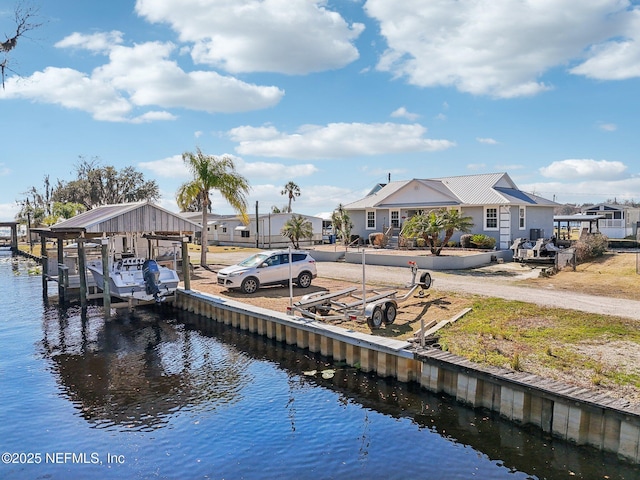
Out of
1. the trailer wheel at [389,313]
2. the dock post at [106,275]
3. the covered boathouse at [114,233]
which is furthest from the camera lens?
the covered boathouse at [114,233]

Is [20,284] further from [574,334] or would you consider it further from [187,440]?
[574,334]

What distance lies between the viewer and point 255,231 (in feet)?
176

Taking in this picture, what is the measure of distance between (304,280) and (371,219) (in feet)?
61.9

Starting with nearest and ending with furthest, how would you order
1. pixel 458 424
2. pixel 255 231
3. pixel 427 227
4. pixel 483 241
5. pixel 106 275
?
pixel 458 424 → pixel 106 275 → pixel 427 227 → pixel 483 241 → pixel 255 231

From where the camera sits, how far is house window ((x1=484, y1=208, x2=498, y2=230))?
1291 inches

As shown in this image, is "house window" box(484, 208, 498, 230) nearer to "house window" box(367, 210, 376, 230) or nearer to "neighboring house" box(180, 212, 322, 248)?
"house window" box(367, 210, 376, 230)

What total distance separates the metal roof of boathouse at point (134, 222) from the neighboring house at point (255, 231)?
97.1 feet

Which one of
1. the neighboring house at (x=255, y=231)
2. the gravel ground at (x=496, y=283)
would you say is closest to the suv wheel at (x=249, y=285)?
the gravel ground at (x=496, y=283)

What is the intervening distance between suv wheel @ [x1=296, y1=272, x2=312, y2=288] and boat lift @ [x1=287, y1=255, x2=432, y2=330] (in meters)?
3.28

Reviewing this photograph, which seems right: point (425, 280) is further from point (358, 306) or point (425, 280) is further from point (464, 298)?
point (358, 306)

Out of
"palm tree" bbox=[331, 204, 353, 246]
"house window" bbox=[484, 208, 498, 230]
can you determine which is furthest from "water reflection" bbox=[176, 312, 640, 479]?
"palm tree" bbox=[331, 204, 353, 246]

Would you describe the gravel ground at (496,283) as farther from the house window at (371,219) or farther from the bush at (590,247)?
the house window at (371,219)

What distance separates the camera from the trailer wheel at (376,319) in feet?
46.4

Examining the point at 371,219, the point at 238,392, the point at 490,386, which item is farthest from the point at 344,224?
the point at 490,386
